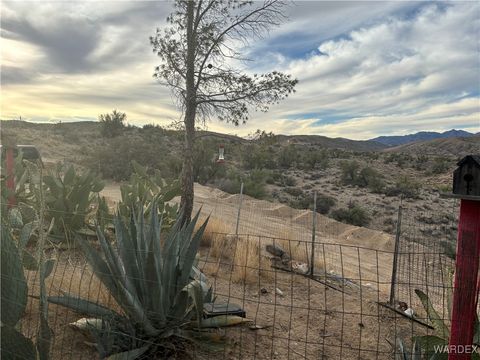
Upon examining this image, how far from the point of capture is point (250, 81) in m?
9.34

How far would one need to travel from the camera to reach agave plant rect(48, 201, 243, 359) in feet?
12.3

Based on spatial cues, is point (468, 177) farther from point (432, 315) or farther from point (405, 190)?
point (405, 190)

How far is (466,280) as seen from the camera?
289cm

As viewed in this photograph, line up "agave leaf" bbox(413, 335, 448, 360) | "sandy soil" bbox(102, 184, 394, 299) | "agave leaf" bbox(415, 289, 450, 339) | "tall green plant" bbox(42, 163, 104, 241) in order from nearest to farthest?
"agave leaf" bbox(413, 335, 448, 360), "agave leaf" bbox(415, 289, 450, 339), "tall green plant" bbox(42, 163, 104, 241), "sandy soil" bbox(102, 184, 394, 299)

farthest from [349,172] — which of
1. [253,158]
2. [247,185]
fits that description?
[247,185]

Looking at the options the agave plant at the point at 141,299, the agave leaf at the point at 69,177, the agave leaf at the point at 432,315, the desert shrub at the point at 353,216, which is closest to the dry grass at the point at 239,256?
the agave plant at the point at 141,299

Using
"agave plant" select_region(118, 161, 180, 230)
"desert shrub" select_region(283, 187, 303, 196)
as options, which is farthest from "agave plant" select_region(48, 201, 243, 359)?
"desert shrub" select_region(283, 187, 303, 196)

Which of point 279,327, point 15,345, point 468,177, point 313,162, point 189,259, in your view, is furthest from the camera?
point 313,162

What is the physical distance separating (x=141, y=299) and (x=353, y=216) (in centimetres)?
1666

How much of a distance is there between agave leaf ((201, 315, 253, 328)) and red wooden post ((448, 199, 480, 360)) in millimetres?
1987

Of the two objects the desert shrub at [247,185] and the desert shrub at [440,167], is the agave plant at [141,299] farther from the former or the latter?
the desert shrub at [440,167]

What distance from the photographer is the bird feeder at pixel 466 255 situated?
285cm

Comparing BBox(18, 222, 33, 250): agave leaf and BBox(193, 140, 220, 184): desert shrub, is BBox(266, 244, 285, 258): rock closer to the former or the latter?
BBox(18, 222, 33, 250): agave leaf

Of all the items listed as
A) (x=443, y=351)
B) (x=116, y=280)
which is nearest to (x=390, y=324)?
(x=443, y=351)
